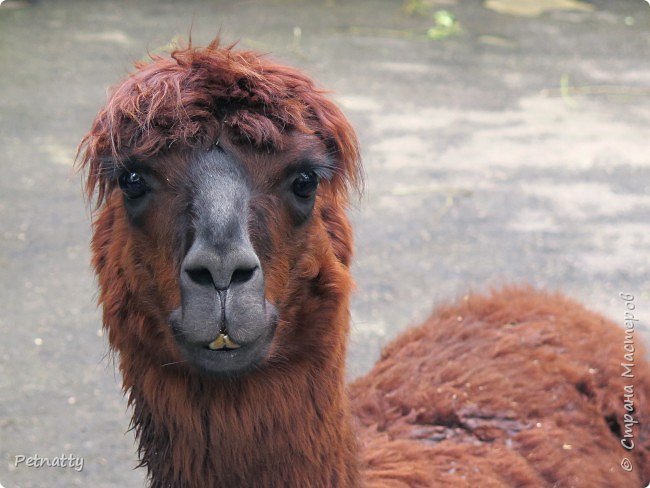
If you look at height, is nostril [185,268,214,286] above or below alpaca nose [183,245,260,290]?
below

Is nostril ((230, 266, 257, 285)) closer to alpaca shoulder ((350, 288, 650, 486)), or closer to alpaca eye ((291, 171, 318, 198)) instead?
alpaca eye ((291, 171, 318, 198))

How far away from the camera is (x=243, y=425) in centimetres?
229

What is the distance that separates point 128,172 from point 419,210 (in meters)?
4.61

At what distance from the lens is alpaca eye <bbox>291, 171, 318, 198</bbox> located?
2.33 m

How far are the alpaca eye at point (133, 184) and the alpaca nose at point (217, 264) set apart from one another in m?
0.31

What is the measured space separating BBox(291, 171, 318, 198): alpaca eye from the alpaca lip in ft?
1.52

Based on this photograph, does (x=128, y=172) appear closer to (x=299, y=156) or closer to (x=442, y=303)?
(x=299, y=156)

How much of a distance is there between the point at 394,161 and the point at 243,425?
527cm

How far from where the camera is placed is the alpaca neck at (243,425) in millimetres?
2295

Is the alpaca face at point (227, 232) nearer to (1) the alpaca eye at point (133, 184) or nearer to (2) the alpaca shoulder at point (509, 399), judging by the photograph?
(1) the alpaca eye at point (133, 184)

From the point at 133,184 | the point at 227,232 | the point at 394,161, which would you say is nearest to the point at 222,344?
the point at 227,232

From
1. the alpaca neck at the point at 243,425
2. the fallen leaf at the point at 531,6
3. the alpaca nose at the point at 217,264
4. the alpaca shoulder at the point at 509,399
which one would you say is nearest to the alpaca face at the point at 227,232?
the alpaca nose at the point at 217,264

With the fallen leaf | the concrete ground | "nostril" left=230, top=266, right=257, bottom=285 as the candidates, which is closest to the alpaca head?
"nostril" left=230, top=266, right=257, bottom=285

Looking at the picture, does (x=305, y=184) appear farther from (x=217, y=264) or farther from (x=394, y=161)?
(x=394, y=161)
